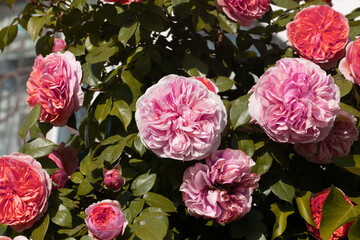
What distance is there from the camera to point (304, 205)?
46.4 inches

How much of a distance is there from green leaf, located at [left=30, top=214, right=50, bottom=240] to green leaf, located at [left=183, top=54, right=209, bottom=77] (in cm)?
49

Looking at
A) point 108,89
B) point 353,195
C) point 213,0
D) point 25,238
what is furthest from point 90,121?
point 353,195

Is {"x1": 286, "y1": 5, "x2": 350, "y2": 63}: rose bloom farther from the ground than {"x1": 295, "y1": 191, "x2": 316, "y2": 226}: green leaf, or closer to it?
farther from the ground

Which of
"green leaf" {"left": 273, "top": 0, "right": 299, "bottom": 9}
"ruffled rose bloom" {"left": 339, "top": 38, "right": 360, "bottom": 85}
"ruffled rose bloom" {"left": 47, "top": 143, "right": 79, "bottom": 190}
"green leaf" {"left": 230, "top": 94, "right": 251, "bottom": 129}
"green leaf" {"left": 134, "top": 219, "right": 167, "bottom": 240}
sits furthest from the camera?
"green leaf" {"left": 273, "top": 0, "right": 299, "bottom": 9}

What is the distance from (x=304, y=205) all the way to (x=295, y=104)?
0.28m

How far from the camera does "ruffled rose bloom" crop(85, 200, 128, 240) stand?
1.02 meters

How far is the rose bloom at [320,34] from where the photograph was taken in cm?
126

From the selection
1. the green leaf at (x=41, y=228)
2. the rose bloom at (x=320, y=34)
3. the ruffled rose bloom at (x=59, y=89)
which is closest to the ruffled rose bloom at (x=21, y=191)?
the green leaf at (x=41, y=228)

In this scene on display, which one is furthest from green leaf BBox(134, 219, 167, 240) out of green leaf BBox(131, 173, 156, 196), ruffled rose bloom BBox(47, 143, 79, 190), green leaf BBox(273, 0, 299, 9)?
green leaf BBox(273, 0, 299, 9)

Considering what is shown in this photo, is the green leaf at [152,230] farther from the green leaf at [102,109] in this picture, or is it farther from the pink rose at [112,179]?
the green leaf at [102,109]

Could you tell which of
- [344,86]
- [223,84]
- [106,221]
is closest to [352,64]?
[344,86]

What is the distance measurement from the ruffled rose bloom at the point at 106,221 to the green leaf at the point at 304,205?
0.42 m

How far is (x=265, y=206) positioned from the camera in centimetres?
128

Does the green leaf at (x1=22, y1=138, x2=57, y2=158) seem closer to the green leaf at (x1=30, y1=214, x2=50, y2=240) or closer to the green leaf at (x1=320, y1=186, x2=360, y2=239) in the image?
the green leaf at (x1=30, y1=214, x2=50, y2=240)
